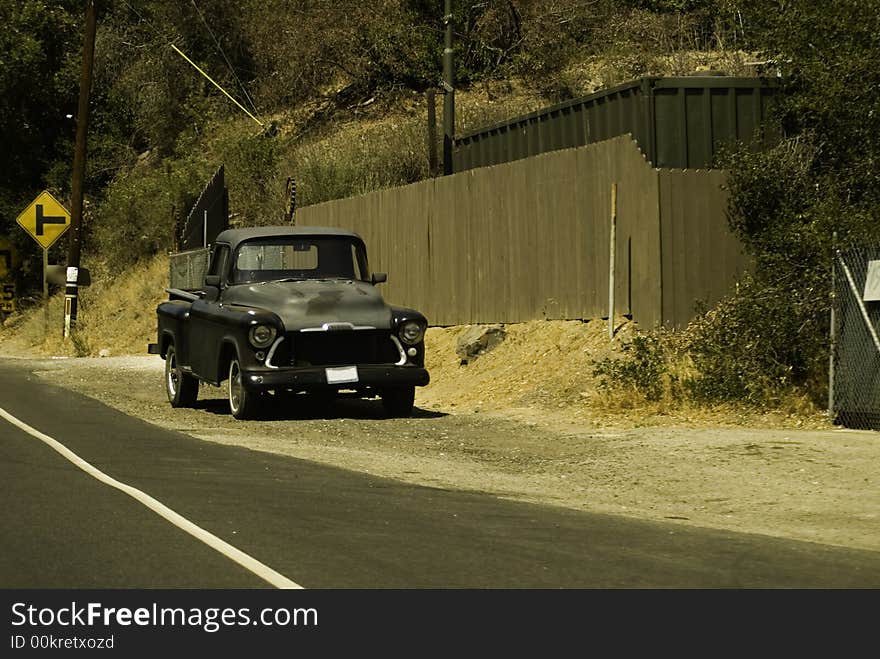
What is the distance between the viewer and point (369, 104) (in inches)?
1860

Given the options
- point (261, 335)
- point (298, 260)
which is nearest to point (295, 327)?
point (261, 335)

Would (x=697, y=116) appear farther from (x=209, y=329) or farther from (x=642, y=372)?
(x=209, y=329)

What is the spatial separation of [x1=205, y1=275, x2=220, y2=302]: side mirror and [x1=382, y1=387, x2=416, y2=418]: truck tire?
2395mm

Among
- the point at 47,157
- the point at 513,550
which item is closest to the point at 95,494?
the point at 513,550

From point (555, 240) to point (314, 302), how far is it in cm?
545

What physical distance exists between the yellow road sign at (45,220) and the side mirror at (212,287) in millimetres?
21875

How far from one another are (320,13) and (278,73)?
9.55 ft

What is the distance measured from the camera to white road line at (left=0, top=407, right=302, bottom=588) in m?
7.96

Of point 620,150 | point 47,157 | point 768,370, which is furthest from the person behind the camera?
point 47,157

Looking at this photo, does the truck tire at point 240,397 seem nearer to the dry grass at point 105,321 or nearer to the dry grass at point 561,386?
the dry grass at point 561,386

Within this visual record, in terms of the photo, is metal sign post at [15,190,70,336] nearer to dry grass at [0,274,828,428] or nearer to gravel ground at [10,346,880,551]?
dry grass at [0,274,828,428]

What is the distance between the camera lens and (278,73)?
163 ft

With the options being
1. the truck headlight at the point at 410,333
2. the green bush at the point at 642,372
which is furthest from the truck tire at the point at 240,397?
the green bush at the point at 642,372
